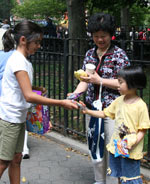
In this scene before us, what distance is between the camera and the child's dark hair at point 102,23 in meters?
3.38

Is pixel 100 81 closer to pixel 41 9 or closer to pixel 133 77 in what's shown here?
pixel 133 77

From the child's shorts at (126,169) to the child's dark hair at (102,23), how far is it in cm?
120

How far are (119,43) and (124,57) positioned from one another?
43.3 inches

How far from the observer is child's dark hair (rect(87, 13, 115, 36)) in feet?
11.1

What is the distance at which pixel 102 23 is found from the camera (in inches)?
133

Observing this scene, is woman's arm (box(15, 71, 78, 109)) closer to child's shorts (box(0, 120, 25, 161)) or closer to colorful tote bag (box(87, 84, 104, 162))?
child's shorts (box(0, 120, 25, 161))

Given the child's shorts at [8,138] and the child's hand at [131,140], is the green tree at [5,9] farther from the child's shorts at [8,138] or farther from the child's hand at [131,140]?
the child's hand at [131,140]

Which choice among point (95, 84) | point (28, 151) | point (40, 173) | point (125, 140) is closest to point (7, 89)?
point (95, 84)

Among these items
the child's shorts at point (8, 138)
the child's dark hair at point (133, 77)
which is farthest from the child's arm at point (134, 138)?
the child's shorts at point (8, 138)

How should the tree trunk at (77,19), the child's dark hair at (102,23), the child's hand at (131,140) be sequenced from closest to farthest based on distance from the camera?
1. the child's hand at (131,140)
2. the child's dark hair at (102,23)
3. the tree trunk at (77,19)

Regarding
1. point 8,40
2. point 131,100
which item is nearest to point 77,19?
point 8,40

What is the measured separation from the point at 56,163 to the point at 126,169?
190cm

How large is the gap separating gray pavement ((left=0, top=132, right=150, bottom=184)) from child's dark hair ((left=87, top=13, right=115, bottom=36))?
1.92m

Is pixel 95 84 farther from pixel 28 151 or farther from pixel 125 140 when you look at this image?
pixel 28 151
